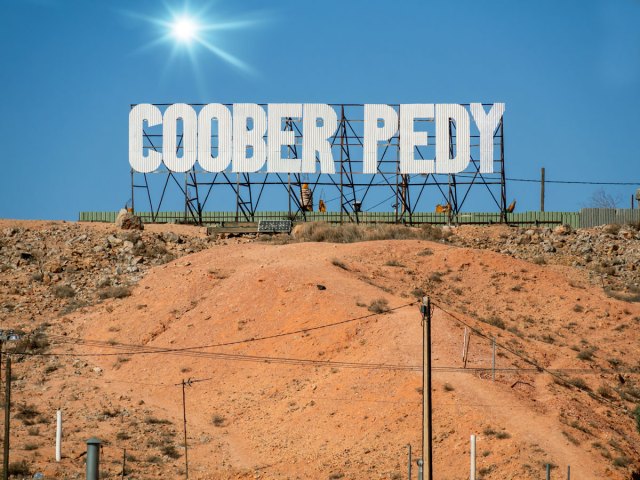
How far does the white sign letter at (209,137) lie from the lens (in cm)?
7025

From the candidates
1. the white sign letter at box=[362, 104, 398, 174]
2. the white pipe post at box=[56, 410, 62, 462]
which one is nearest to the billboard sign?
the white sign letter at box=[362, 104, 398, 174]

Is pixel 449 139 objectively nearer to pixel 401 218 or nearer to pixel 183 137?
pixel 401 218

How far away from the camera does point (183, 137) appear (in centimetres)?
7088

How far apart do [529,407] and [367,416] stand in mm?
5762

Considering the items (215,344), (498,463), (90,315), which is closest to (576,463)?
(498,463)

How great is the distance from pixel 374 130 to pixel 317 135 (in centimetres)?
328

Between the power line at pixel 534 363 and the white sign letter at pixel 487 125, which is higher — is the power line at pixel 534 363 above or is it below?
below

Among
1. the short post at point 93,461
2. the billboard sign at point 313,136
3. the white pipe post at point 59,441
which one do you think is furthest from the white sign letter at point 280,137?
the short post at point 93,461

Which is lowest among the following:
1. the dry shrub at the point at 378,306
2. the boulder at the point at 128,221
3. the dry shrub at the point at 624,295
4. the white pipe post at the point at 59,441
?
the white pipe post at the point at 59,441

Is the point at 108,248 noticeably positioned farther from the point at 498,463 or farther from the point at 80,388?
the point at 498,463

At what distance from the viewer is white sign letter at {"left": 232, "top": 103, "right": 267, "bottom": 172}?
7000cm

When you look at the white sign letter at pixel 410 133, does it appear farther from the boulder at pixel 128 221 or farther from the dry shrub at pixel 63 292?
the dry shrub at pixel 63 292

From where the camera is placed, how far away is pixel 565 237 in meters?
69.1

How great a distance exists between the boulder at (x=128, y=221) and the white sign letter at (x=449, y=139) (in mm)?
17307
